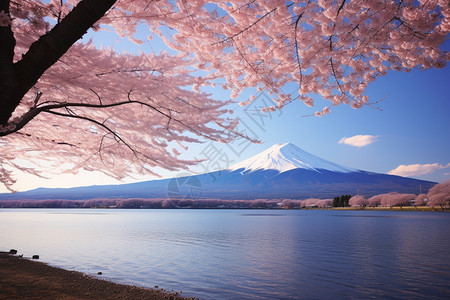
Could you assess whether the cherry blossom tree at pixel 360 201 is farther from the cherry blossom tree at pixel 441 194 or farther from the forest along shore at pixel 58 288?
the forest along shore at pixel 58 288

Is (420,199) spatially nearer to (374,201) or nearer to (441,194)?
(374,201)

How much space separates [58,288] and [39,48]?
635cm

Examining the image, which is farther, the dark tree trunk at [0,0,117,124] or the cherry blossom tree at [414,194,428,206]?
the cherry blossom tree at [414,194,428,206]

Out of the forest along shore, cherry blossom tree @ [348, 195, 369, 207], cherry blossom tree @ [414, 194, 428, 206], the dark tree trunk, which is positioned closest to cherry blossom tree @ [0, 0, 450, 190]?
the dark tree trunk

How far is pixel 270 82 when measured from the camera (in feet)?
21.9

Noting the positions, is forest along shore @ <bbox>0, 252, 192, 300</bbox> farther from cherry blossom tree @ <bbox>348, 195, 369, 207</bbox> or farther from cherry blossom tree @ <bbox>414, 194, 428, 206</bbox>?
cherry blossom tree @ <bbox>348, 195, 369, 207</bbox>

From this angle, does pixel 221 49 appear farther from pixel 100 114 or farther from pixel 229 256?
pixel 229 256

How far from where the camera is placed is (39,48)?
281 centimetres

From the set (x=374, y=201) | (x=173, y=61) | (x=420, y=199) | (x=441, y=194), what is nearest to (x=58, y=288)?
(x=173, y=61)

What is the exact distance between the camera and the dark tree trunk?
270 cm

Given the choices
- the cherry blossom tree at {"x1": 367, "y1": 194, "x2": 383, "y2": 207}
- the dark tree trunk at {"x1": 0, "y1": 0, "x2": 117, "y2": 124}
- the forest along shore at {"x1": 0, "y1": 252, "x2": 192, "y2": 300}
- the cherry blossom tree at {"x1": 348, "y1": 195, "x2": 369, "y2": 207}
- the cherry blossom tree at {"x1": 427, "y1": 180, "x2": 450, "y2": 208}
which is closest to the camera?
the dark tree trunk at {"x1": 0, "y1": 0, "x2": 117, "y2": 124}

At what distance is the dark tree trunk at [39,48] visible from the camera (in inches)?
106

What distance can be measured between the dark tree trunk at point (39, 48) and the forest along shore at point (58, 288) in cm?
507

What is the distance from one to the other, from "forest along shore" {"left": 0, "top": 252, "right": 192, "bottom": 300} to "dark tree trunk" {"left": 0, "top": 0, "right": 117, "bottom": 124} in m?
5.07
